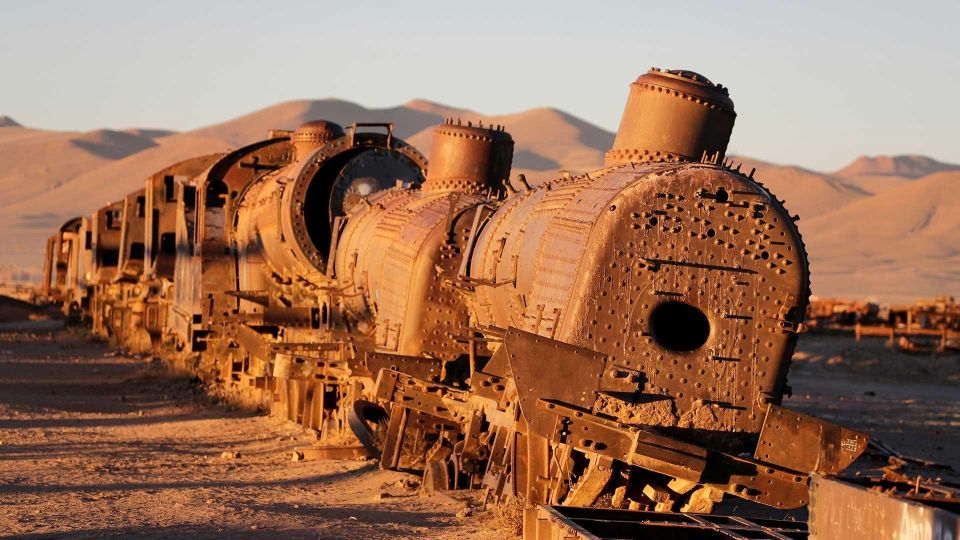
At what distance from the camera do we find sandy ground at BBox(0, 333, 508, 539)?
1112 centimetres

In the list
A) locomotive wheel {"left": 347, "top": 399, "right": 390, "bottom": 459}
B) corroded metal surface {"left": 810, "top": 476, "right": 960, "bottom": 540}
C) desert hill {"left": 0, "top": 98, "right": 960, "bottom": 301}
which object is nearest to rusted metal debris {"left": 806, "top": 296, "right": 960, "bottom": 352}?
locomotive wheel {"left": 347, "top": 399, "right": 390, "bottom": 459}

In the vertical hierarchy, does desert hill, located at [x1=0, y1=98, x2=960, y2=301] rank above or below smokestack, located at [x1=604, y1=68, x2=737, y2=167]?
above

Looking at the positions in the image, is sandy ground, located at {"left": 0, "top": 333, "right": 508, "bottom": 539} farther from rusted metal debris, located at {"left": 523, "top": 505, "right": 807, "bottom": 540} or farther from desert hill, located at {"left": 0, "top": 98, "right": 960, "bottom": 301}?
desert hill, located at {"left": 0, "top": 98, "right": 960, "bottom": 301}

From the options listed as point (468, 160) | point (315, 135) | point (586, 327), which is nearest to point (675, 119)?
point (586, 327)

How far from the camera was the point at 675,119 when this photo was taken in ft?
37.8

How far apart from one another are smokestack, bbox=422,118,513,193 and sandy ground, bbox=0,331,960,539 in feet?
10.6

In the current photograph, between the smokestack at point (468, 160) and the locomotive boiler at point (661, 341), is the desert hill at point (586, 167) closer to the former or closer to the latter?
the smokestack at point (468, 160)

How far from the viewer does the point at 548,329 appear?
10211 mm

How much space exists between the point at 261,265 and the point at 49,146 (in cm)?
16437

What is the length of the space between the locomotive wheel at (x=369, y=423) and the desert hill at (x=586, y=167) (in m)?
70.2

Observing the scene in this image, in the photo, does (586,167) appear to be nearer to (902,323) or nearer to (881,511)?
(902,323)

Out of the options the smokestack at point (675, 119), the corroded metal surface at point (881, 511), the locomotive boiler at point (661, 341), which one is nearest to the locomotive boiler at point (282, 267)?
the smokestack at point (675, 119)

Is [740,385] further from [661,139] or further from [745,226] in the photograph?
[661,139]

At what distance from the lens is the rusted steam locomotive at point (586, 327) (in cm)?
969
